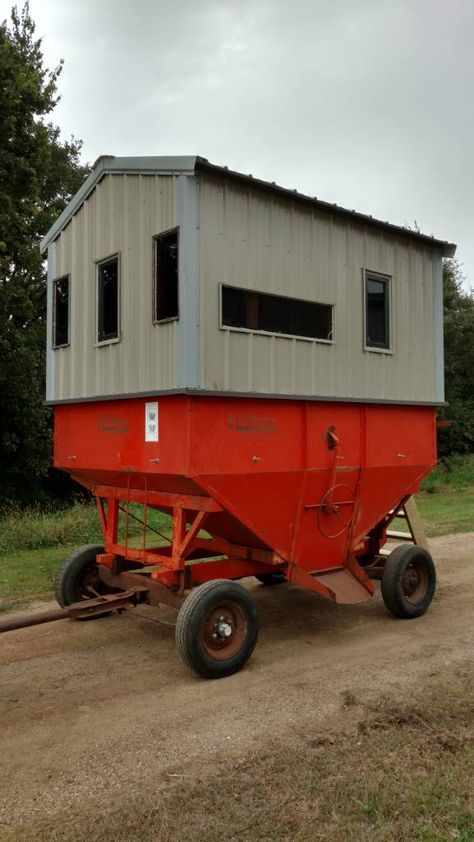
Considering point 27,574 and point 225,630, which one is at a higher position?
point 225,630

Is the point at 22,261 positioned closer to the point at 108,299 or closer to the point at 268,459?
the point at 108,299

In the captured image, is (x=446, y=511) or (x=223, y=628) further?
(x=446, y=511)

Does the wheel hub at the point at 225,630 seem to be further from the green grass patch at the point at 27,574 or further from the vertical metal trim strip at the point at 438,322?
the vertical metal trim strip at the point at 438,322

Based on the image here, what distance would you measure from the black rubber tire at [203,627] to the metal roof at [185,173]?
369 centimetres

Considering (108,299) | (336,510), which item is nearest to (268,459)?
(336,510)

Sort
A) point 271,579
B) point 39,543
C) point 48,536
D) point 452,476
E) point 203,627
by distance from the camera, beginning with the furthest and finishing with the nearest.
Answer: point 452,476 → point 48,536 → point 39,543 → point 271,579 → point 203,627

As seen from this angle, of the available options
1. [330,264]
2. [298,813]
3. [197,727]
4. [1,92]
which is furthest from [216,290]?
[1,92]

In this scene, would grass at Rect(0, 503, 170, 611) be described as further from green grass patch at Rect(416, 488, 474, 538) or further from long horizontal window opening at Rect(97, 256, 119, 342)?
green grass patch at Rect(416, 488, 474, 538)

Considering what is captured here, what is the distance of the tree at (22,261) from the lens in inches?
643

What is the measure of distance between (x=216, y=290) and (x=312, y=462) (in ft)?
6.67

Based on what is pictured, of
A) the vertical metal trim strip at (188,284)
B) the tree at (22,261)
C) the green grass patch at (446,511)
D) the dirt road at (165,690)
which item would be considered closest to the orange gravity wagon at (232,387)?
the vertical metal trim strip at (188,284)

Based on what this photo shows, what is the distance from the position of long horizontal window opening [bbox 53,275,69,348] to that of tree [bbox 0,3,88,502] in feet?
27.2

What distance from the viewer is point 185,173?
5949 millimetres

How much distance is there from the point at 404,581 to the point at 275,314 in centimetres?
334
